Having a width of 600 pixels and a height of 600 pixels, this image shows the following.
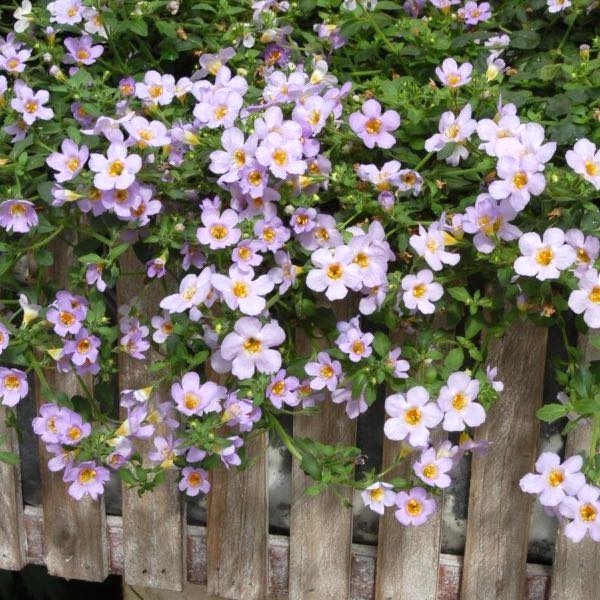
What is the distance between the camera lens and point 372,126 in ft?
5.05

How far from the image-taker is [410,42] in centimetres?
180

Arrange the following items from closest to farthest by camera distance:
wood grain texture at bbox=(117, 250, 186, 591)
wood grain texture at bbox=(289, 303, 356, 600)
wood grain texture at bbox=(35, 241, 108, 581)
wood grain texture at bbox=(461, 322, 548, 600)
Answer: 1. wood grain texture at bbox=(461, 322, 548, 600)
2. wood grain texture at bbox=(289, 303, 356, 600)
3. wood grain texture at bbox=(117, 250, 186, 591)
4. wood grain texture at bbox=(35, 241, 108, 581)

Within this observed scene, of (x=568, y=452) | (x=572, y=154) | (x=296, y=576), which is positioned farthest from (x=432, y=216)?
(x=296, y=576)

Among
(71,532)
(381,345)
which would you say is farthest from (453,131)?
(71,532)

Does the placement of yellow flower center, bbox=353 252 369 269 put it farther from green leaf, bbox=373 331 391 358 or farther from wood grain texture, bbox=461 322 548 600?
wood grain texture, bbox=461 322 548 600

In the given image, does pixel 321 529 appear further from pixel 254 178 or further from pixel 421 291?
pixel 254 178

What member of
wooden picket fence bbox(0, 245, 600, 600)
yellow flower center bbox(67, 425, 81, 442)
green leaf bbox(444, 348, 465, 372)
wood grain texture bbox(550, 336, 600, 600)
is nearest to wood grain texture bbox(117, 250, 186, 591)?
wooden picket fence bbox(0, 245, 600, 600)

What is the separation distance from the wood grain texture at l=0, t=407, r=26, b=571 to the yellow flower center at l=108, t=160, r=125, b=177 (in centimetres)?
85

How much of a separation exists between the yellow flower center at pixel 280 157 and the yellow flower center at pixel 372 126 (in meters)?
0.18

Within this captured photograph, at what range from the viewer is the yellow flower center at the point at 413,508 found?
5.26 ft

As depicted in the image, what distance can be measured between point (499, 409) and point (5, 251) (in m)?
0.99

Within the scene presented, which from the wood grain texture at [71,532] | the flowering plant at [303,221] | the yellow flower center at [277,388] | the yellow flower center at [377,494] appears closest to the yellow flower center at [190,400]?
the flowering plant at [303,221]

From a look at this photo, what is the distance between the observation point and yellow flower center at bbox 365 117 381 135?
1.54 m

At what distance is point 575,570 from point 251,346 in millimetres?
960
